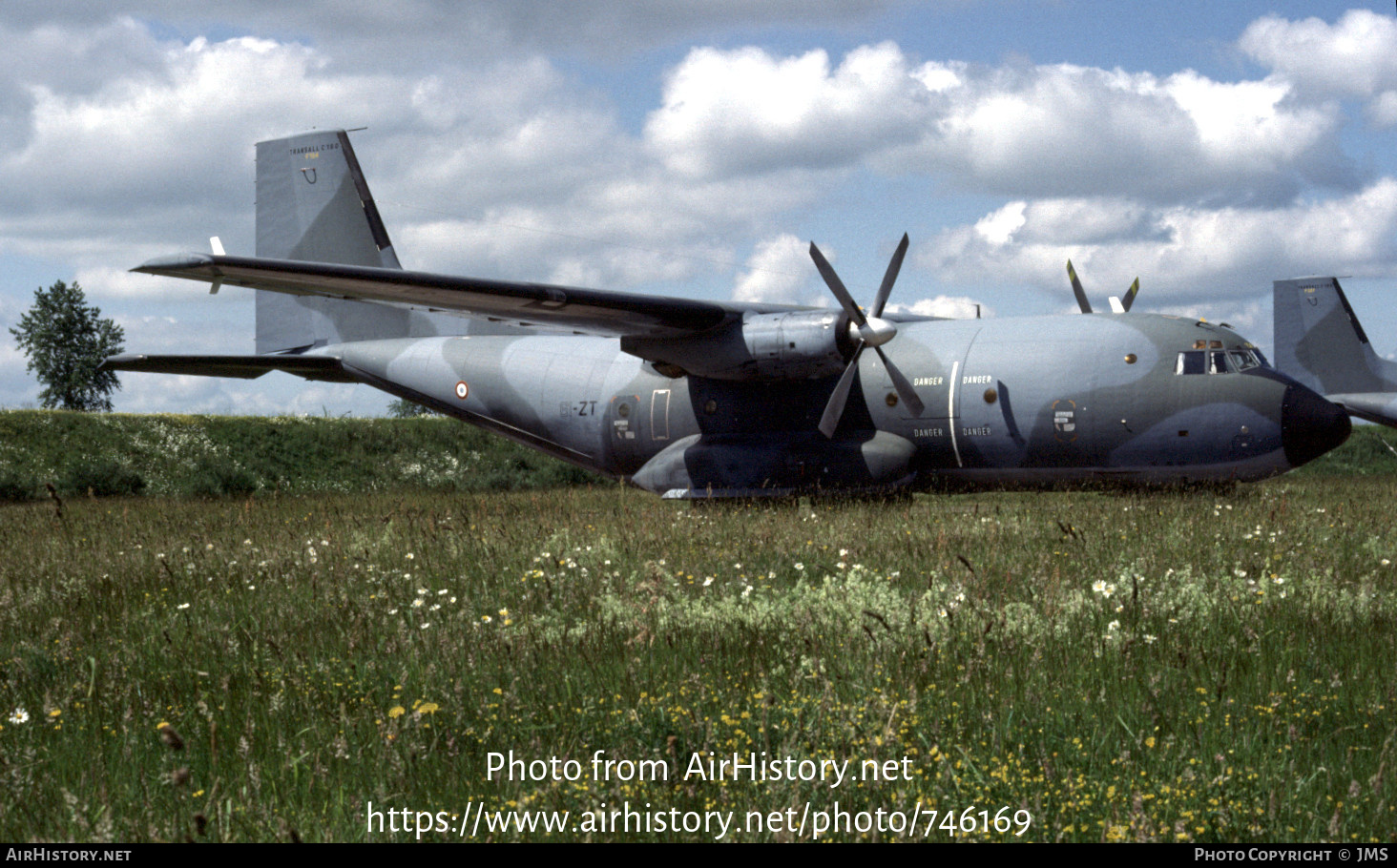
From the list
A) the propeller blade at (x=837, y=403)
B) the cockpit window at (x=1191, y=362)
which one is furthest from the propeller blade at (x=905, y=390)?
the cockpit window at (x=1191, y=362)

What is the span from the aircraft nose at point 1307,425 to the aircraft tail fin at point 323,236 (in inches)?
661

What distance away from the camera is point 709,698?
4543 millimetres

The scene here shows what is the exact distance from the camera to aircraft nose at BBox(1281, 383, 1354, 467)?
49.8 feet

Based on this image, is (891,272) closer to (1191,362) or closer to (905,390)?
(905,390)

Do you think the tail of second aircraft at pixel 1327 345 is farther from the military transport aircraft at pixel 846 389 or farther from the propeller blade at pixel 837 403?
the propeller blade at pixel 837 403

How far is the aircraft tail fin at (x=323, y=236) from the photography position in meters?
21.9

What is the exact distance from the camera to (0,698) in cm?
493

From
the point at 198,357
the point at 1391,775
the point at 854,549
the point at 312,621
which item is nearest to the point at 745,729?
the point at 1391,775

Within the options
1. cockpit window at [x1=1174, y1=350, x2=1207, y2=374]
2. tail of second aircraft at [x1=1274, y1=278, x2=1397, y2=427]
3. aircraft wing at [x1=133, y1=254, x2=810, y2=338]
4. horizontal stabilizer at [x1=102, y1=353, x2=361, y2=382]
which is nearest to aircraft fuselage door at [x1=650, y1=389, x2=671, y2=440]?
aircraft wing at [x1=133, y1=254, x2=810, y2=338]

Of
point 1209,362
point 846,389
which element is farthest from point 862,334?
point 1209,362

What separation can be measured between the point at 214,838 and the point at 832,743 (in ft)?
7.17

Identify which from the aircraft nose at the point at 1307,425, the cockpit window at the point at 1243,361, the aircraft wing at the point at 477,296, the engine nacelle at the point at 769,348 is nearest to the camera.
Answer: the aircraft wing at the point at 477,296

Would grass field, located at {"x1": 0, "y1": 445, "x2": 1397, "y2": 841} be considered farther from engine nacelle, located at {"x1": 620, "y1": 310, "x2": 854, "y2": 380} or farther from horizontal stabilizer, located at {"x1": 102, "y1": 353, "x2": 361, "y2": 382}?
horizontal stabilizer, located at {"x1": 102, "y1": 353, "x2": 361, "y2": 382}

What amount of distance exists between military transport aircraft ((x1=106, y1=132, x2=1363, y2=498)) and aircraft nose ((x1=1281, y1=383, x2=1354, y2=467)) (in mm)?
26
